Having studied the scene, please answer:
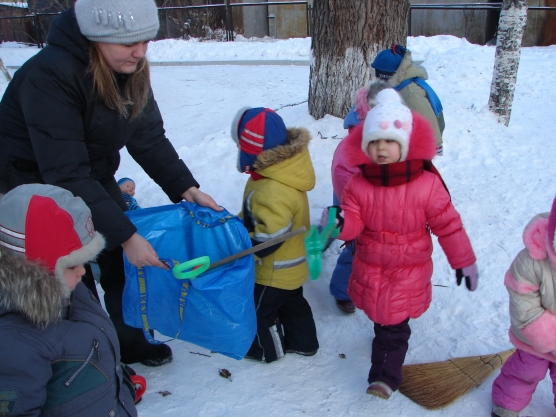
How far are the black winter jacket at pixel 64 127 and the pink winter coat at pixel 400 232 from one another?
3.56 ft

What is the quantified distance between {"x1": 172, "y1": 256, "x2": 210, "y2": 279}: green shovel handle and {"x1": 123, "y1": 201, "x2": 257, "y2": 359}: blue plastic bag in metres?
0.05

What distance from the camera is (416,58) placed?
11.5m

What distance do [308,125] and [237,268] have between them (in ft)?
11.2

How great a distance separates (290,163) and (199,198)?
1.69ft

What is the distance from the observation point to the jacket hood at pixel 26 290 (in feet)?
5.09

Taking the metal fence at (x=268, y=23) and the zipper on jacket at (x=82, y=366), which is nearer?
the zipper on jacket at (x=82, y=366)

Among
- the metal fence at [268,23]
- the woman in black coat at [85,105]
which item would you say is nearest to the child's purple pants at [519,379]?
the woman in black coat at [85,105]

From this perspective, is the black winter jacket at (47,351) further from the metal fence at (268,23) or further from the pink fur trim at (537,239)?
the metal fence at (268,23)

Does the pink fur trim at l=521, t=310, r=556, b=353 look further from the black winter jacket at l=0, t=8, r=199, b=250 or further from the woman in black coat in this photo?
the black winter jacket at l=0, t=8, r=199, b=250

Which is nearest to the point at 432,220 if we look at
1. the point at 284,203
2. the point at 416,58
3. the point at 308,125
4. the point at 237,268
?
the point at 284,203

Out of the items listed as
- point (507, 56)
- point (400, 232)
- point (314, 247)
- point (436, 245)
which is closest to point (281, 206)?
point (314, 247)

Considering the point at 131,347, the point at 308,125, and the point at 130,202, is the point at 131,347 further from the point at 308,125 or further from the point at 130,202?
the point at 308,125

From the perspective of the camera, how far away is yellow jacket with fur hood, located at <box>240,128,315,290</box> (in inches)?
102

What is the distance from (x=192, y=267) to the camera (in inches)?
96.1
